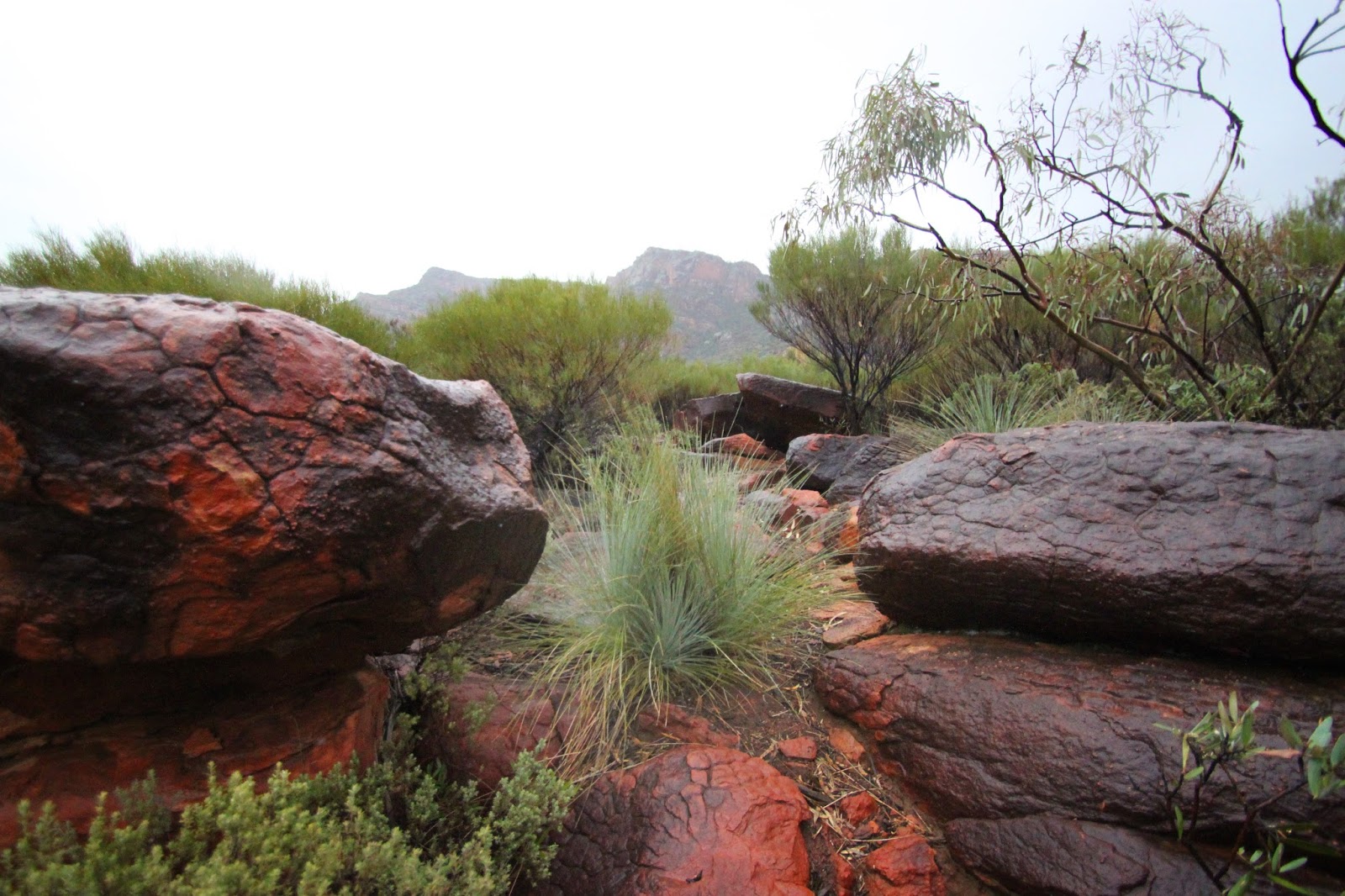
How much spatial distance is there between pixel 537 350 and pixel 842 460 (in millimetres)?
3135

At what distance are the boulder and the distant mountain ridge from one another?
48.5ft

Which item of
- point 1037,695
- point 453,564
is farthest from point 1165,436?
point 453,564

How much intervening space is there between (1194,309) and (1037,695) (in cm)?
657

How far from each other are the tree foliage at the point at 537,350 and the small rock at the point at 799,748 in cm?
421

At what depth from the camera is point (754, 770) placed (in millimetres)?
2080

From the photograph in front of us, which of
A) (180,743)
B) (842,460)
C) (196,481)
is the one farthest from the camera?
(842,460)

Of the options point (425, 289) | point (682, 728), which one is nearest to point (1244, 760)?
point (682, 728)

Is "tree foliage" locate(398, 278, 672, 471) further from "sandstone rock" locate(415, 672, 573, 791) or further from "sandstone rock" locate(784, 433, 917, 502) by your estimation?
"sandstone rock" locate(415, 672, 573, 791)

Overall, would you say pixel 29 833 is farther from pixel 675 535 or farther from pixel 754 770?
pixel 675 535

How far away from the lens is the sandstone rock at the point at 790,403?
8258 mm

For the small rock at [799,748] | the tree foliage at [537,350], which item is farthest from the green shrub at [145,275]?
the small rock at [799,748]

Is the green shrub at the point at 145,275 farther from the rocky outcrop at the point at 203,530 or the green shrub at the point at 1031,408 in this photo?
the green shrub at the point at 1031,408

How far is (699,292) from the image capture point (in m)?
23.0

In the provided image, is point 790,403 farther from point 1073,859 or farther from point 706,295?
point 706,295
